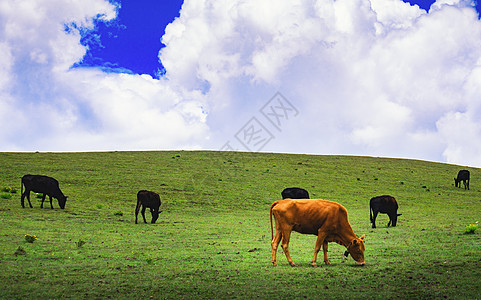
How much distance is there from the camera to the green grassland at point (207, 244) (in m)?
11.0

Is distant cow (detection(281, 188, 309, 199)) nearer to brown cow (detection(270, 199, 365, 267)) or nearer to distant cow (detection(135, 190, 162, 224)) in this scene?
distant cow (detection(135, 190, 162, 224))

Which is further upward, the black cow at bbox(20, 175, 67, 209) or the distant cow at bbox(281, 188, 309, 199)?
the distant cow at bbox(281, 188, 309, 199)

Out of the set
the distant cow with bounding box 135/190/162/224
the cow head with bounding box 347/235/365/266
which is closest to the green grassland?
the cow head with bounding box 347/235/365/266

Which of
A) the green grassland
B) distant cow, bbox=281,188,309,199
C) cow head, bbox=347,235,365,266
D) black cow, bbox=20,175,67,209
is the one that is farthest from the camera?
distant cow, bbox=281,188,309,199

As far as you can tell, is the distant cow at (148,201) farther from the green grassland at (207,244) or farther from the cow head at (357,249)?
the cow head at (357,249)

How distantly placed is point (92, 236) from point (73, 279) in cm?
934

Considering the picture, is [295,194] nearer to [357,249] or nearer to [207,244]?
Result: [207,244]

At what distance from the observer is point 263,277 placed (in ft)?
39.2

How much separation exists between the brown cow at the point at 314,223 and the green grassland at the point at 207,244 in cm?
76

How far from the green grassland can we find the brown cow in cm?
76

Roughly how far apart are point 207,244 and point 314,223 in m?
7.41

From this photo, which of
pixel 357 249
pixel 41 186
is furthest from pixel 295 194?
pixel 357 249

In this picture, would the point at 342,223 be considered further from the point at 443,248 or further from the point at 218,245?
the point at 218,245

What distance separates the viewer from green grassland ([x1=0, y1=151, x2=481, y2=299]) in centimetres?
1098
